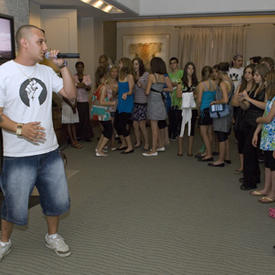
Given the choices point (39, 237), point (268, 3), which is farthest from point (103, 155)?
point (268, 3)

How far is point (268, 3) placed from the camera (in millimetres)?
6684

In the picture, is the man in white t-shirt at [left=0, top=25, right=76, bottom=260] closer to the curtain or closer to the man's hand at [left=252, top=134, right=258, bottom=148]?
the man's hand at [left=252, top=134, right=258, bottom=148]

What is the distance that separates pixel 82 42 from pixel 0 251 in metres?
6.64

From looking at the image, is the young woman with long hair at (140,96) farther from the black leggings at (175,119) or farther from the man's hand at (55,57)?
the man's hand at (55,57)

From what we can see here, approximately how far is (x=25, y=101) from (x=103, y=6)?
17.0ft

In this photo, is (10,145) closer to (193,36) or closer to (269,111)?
(269,111)

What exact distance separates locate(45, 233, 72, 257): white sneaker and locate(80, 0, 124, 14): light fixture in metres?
4.70

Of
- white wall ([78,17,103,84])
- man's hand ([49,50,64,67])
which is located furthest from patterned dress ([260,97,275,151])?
white wall ([78,17,103,84])

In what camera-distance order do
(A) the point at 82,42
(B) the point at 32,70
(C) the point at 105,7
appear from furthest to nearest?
(A) the point at 82,42, (C) the point at 105,7, (B) the point at 32,70

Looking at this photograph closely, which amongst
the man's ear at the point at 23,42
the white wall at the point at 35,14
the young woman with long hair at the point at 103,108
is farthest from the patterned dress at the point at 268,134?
the white wall at the point at 35,14

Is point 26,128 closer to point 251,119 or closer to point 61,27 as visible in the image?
point 251,119

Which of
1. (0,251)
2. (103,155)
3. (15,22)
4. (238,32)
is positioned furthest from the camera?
(238,32)

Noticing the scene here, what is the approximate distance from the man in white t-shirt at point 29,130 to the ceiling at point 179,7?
4.39 meters

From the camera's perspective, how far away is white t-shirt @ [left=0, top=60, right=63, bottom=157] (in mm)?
2184
